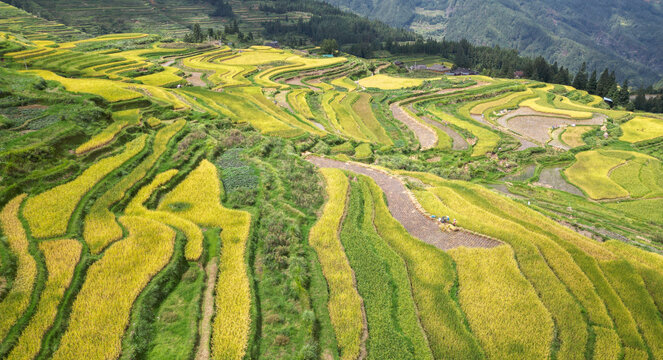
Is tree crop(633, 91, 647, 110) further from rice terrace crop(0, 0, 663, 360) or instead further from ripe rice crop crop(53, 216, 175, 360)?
ripe rice crop crop(53, 216, 175, 360)

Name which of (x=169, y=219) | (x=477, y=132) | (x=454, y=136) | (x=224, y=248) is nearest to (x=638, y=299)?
(x=224, y=248)

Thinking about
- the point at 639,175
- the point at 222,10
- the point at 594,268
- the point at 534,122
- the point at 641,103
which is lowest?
the point at 639,175

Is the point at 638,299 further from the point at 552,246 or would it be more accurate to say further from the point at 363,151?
the point at 363,151

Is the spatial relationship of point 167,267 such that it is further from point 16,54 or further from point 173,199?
point 16,54

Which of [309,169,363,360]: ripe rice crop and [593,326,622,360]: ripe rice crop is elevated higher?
[593,326,622,360]: ripe rice crop

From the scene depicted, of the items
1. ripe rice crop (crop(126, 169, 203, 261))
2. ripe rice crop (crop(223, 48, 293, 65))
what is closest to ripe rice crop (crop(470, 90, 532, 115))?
ripe rice crop (crop(223, 48, 293, 65))

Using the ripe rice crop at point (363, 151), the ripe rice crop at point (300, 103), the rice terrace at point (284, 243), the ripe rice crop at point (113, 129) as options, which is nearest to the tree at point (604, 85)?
the rice terrace at point (284, 243)
